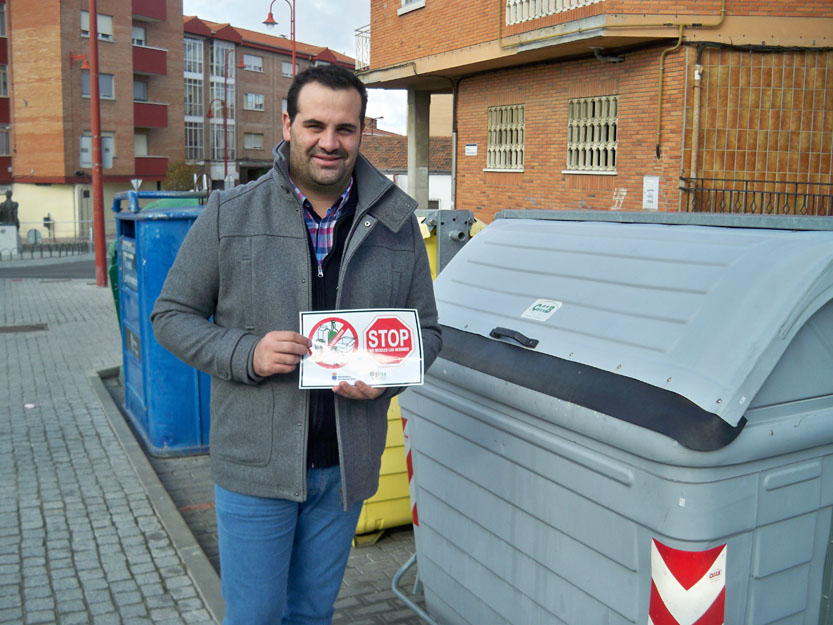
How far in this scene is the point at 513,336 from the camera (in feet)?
9.09

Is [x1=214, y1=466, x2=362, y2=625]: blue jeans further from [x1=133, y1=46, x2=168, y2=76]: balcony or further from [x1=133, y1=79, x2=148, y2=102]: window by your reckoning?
[x1=133, y1=79, x2=148, y2=102]: window

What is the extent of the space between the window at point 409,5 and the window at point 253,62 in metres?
40.8

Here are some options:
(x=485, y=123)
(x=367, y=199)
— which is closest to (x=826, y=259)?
(x=367, y=199)

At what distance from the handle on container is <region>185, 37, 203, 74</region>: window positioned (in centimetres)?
5798

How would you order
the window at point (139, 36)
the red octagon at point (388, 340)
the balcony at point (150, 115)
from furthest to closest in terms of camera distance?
the window at point (139, 36) → the balcony at point (150, 115) → the red octagon at point (388, 340)

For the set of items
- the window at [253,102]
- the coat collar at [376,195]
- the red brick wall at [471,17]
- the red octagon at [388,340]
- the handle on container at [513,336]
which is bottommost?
the handle on container at [513,336]

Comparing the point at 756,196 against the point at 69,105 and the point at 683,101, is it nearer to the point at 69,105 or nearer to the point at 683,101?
the point at 683,101

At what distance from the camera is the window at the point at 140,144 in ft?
158

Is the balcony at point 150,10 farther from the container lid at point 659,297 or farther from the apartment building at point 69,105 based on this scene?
the container lid at point 659,297

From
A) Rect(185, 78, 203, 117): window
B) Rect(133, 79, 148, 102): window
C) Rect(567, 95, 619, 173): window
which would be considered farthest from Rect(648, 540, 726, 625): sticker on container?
Rect(185, 78, 203, 117): window

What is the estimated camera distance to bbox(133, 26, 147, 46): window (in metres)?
47.4

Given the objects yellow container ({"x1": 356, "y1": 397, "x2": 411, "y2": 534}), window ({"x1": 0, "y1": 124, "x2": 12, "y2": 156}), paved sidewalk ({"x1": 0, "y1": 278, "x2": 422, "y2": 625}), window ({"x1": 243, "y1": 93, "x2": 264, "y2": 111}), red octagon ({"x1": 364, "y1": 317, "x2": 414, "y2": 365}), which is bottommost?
paved sidewalk ({"x1": 0, "y1": 278, "x2": 422, "y2": 625})

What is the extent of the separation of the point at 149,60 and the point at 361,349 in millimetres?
48925

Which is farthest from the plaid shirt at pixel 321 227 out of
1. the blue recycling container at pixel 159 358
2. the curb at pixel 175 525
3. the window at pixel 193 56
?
the window at pixel 193 56
